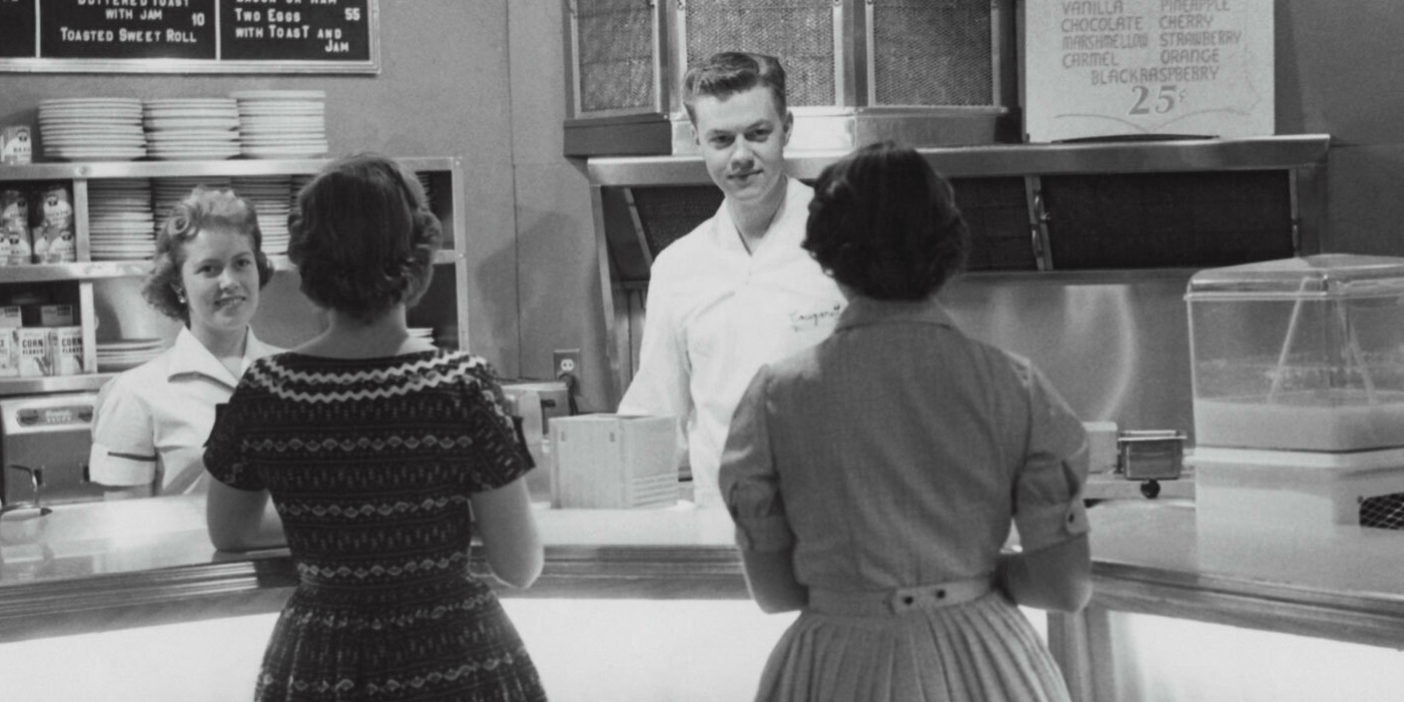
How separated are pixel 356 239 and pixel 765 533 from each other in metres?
0.62

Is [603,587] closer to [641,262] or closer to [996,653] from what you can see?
[996,653]

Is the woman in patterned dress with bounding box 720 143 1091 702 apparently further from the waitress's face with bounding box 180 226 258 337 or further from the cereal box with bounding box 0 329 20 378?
the cereal box with bounding box 0 329 20 378

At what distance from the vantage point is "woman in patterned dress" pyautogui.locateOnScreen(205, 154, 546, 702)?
2074 mm

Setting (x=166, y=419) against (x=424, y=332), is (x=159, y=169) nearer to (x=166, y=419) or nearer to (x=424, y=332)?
(x=424, y=332)

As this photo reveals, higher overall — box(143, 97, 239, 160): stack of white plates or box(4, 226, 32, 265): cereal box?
box(143, 97, 239, 160): stack of white plates

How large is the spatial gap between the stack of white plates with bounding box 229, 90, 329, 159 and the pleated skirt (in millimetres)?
3294

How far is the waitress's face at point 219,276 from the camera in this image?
338 centimetres

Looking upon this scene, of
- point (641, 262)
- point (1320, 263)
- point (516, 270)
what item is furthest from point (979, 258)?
point (1320, 263)

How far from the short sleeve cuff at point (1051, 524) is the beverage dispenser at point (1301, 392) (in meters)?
0.89

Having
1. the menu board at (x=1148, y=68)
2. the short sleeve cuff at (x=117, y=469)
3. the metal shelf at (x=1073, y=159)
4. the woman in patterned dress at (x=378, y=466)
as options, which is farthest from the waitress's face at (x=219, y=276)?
the menu board at (x=1148, y=68)

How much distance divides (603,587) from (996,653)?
2.78 feet

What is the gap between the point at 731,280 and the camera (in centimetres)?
368

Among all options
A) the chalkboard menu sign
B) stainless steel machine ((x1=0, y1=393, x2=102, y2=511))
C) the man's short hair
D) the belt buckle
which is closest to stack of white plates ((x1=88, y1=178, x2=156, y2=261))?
stainless steel machine ((x1=0, y1=393, x2=102, y2=511))

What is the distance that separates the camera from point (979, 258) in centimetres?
545
